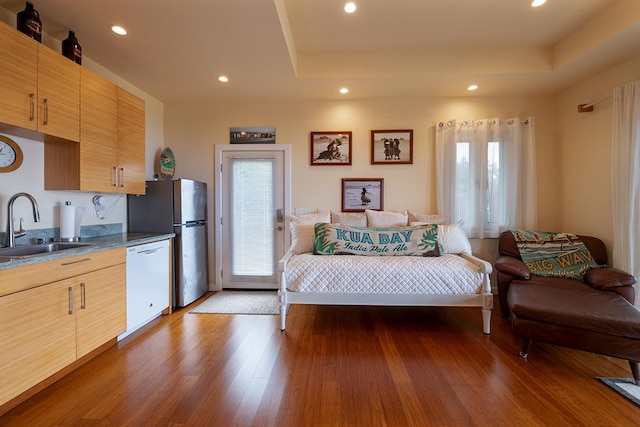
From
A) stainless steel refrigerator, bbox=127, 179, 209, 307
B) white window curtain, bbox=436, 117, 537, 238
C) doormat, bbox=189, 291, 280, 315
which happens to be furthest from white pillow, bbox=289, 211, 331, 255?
white window curtain, bbox=436, 117, 537, 238

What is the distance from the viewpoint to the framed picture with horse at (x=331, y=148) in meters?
3.66

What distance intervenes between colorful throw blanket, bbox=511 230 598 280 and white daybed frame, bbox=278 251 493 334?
0.80m

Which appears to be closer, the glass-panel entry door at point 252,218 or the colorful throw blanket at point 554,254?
the colorful throw blanket at point 554,254

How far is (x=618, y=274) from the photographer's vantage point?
2373mm

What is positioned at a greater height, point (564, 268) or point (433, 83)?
point (433, 83)

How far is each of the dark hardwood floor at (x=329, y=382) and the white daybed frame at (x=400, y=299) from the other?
268mm

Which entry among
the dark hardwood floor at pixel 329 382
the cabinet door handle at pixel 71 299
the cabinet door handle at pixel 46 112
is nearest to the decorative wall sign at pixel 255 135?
the cabinet door handle at pixel 46 112

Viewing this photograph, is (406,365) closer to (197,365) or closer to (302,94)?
(197,365)

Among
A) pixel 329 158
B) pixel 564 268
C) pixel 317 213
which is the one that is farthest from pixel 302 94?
pixel 564 268

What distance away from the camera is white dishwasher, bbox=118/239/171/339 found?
237 cm

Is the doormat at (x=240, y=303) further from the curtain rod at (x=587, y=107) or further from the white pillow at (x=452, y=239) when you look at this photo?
the curtain rod at (x=587, y=107)

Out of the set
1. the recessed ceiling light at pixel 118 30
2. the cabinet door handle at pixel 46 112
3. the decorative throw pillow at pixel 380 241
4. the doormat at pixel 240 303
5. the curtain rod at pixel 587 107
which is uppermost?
the recessed ceiling light at pixel 118 30

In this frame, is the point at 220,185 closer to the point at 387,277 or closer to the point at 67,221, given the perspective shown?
the point at 67,221

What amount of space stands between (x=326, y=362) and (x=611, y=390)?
1.79 metres
